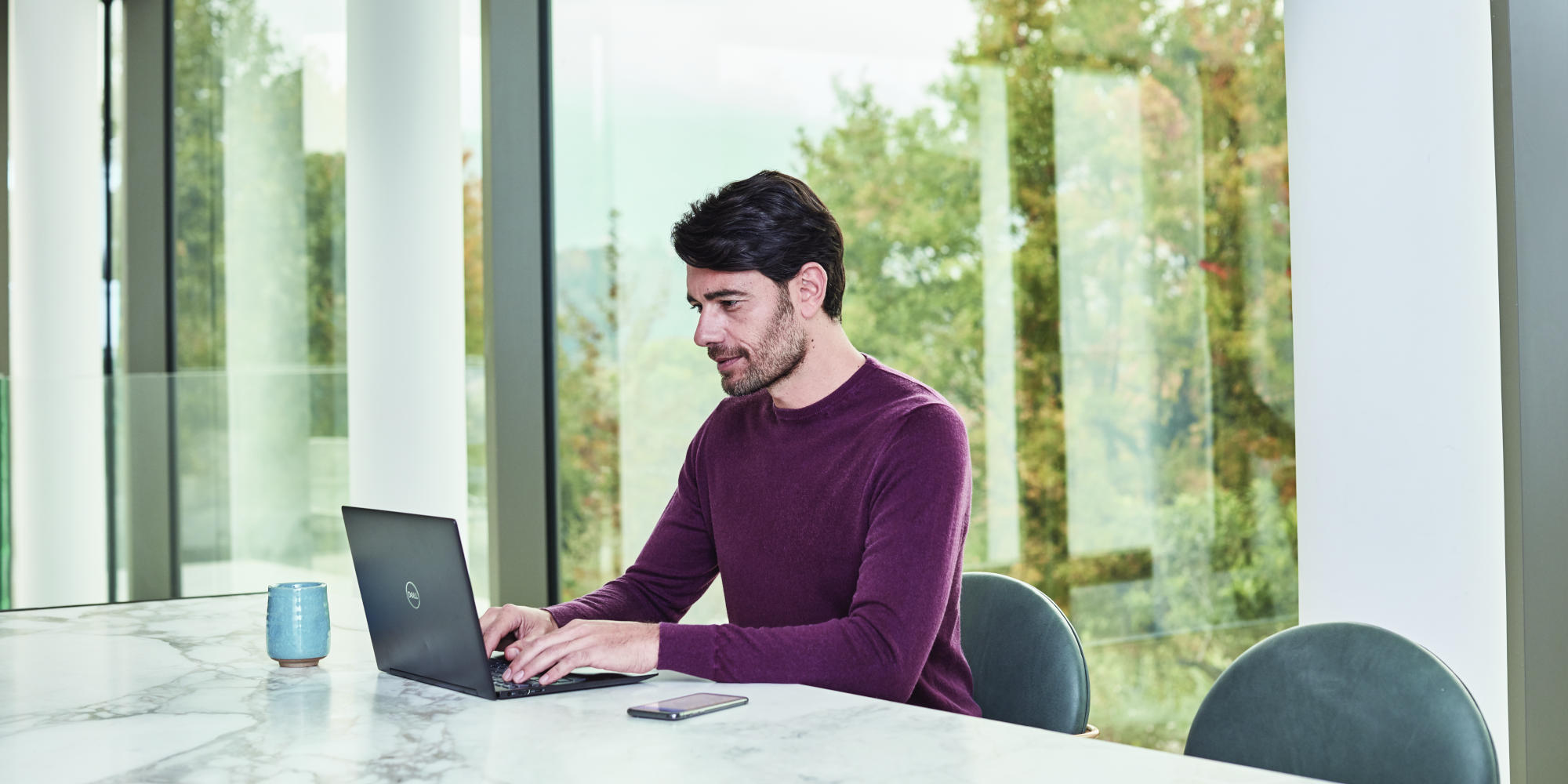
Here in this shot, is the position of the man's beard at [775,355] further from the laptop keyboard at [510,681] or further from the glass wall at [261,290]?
the glass wall at [261,290]

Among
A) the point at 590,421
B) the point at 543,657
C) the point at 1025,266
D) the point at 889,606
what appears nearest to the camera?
→ the point at 543,657

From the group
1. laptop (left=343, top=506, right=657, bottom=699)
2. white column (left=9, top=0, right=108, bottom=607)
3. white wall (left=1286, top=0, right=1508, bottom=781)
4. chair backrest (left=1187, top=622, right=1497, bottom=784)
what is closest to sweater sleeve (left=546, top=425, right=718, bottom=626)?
laptop (left=343, top=506, right=657, bottom=699)

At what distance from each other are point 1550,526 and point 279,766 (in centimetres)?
145

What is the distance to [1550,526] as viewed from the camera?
157 centimetres

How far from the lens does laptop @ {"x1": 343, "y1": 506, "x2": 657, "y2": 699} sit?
146cm

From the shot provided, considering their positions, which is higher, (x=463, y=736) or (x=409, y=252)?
(x=409, y=252)

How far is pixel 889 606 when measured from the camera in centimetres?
161

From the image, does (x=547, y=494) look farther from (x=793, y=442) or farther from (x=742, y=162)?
(x=742, y=162)

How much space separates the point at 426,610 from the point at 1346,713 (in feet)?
3.37

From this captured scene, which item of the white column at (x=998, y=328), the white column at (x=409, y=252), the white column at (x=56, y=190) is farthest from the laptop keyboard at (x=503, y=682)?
the white column at (x=56, y=190)

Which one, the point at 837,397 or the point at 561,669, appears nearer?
the point at 561,669

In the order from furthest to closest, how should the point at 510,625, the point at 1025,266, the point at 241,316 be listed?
1. the point at 241,316
2. the point at 1025,266
3. the point at 510,625

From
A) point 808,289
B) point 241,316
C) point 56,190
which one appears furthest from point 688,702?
point 56,190

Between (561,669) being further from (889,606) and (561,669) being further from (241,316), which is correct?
(241,316)
